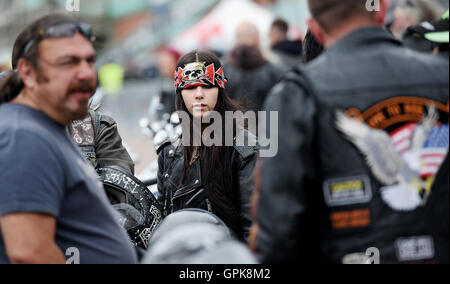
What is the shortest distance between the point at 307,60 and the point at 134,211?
5.04ft

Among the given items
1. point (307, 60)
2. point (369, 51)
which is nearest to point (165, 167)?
point (307, 60)

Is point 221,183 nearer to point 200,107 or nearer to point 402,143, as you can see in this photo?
point 200,107

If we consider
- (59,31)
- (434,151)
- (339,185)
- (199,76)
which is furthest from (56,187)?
(199,76)

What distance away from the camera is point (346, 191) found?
3.04 m

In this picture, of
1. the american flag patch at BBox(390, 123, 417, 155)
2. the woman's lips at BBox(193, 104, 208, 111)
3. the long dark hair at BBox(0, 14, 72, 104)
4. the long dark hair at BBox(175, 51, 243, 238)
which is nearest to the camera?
the american flag patch at BBox(390, 123, 417, 155)

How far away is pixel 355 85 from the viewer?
10.2 ft

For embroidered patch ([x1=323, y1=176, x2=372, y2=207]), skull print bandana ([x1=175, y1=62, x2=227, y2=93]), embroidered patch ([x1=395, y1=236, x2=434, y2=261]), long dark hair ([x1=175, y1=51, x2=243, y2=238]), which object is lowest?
embroidered patch ([x1=395, y1=236, x2=434, y2=261])

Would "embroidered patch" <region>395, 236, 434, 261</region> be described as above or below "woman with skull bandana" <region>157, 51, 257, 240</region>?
below

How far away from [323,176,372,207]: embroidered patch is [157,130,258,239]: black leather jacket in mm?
1907

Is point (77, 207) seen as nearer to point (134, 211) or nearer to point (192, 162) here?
point (134, 211)

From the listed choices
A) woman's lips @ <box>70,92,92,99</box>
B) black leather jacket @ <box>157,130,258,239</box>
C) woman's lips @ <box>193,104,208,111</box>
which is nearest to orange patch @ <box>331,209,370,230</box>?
woman's lips @ <box>70,92,92,99</box>

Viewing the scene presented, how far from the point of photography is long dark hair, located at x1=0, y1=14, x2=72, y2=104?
331 cm

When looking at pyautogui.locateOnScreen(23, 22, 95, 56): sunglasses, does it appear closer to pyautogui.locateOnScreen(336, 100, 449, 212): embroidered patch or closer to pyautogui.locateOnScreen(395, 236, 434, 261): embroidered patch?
pyautogui.locateOnScreen(336, 100, 449, 212): embroidered patch

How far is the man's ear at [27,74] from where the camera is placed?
332 centimetres
